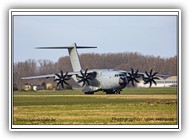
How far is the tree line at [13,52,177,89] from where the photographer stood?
12977mm

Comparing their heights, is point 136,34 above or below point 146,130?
above

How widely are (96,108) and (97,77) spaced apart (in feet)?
4.40

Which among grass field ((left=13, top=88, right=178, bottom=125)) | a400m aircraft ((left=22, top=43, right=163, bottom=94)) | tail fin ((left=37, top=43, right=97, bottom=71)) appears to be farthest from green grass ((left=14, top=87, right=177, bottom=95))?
tail fin ((left=37, top=43, right=97, bottom=71))

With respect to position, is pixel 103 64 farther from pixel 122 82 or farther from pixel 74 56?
pixel 122 82

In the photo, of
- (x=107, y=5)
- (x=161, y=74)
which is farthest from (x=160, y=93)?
(x=107, y=5)

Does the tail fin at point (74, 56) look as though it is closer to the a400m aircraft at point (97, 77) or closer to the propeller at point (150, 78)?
the a400m aircraft at point (97, 77)

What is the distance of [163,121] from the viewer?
12.9 meters

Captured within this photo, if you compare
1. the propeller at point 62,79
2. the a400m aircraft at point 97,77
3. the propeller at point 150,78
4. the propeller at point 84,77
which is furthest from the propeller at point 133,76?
the propeller at point 62,79

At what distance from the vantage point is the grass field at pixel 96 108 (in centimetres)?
1287

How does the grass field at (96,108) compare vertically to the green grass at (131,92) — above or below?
below

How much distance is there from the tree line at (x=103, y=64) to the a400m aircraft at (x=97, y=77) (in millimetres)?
82

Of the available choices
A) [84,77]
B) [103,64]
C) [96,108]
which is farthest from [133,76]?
[84,77]

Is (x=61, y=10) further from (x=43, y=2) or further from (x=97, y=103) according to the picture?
(x=97, y=103)

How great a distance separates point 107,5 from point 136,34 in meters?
0.75
